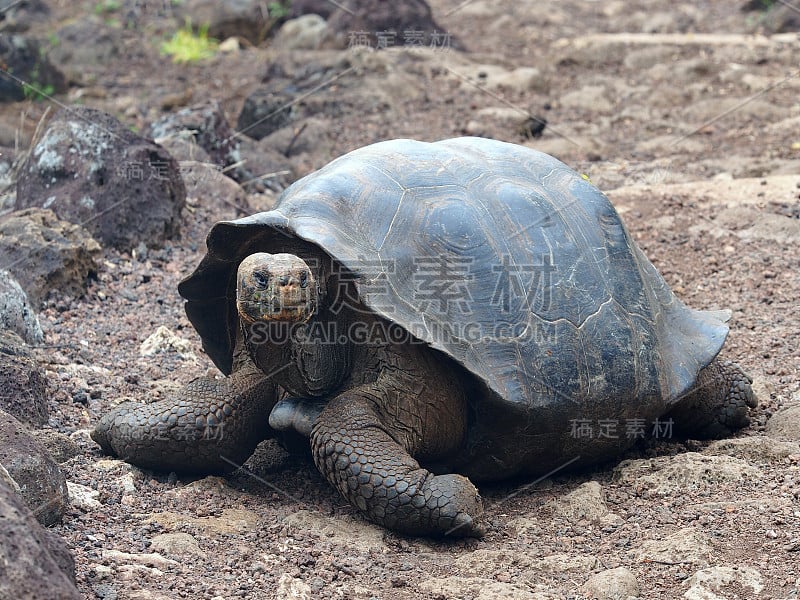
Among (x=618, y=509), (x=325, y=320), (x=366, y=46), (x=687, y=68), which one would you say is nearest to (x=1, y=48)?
(x=366, y=46)

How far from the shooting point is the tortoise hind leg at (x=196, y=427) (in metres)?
3.53

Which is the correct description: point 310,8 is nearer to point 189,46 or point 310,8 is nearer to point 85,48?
point 189,46

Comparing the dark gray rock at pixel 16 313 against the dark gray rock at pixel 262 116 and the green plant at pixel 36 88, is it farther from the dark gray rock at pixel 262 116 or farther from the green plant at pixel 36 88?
the green plant at pixel 36 88

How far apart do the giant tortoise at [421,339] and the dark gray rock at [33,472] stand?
578 millimetres

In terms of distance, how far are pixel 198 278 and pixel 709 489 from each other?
193cm

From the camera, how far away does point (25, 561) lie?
213 cm

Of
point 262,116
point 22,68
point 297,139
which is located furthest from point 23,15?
point 297,139

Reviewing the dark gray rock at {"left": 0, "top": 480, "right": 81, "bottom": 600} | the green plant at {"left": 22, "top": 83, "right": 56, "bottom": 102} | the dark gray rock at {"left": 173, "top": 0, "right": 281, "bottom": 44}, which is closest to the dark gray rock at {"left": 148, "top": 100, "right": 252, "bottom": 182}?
the green plant at {"left": 22, "top": 83, "right": 56, "bottom": 102}

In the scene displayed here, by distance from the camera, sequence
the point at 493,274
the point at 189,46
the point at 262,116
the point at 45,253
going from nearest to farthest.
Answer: the point at 493,274 → the point at 45,253 → the point at 262,116 → the point at 189,46

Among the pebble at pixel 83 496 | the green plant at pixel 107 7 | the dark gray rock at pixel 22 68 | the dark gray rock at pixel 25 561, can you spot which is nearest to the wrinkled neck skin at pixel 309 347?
the pebble at pixel 83 496

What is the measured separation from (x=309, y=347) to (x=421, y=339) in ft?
1.30

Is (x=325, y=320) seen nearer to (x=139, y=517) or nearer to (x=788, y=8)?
(x=139, y=517)

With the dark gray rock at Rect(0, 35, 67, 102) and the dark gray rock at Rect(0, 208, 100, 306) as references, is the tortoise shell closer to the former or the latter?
the dark gray rock at Rect(0, 208, 100, 306)

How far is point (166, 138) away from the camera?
22.4ft
